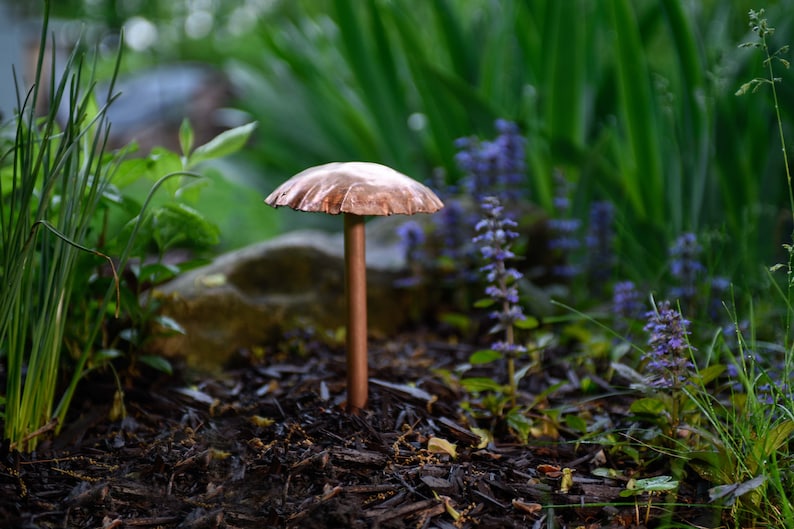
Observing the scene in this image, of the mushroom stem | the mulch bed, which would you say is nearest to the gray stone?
the mulch bed

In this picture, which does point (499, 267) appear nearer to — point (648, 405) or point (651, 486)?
point (648, 405)

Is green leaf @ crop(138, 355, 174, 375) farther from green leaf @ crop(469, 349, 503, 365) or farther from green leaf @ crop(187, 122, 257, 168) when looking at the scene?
green leaf @ crop(469, 349, 503, 365)

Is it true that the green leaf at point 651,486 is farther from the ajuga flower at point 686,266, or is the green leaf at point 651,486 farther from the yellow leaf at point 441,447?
the ajuga flower at point 686,266

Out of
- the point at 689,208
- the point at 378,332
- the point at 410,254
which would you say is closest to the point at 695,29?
the point at 689,208

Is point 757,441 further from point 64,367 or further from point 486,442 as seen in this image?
point 64,367

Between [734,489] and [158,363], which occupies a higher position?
[158,363]

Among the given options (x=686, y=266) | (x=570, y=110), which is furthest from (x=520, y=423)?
(x=570, y=110)
